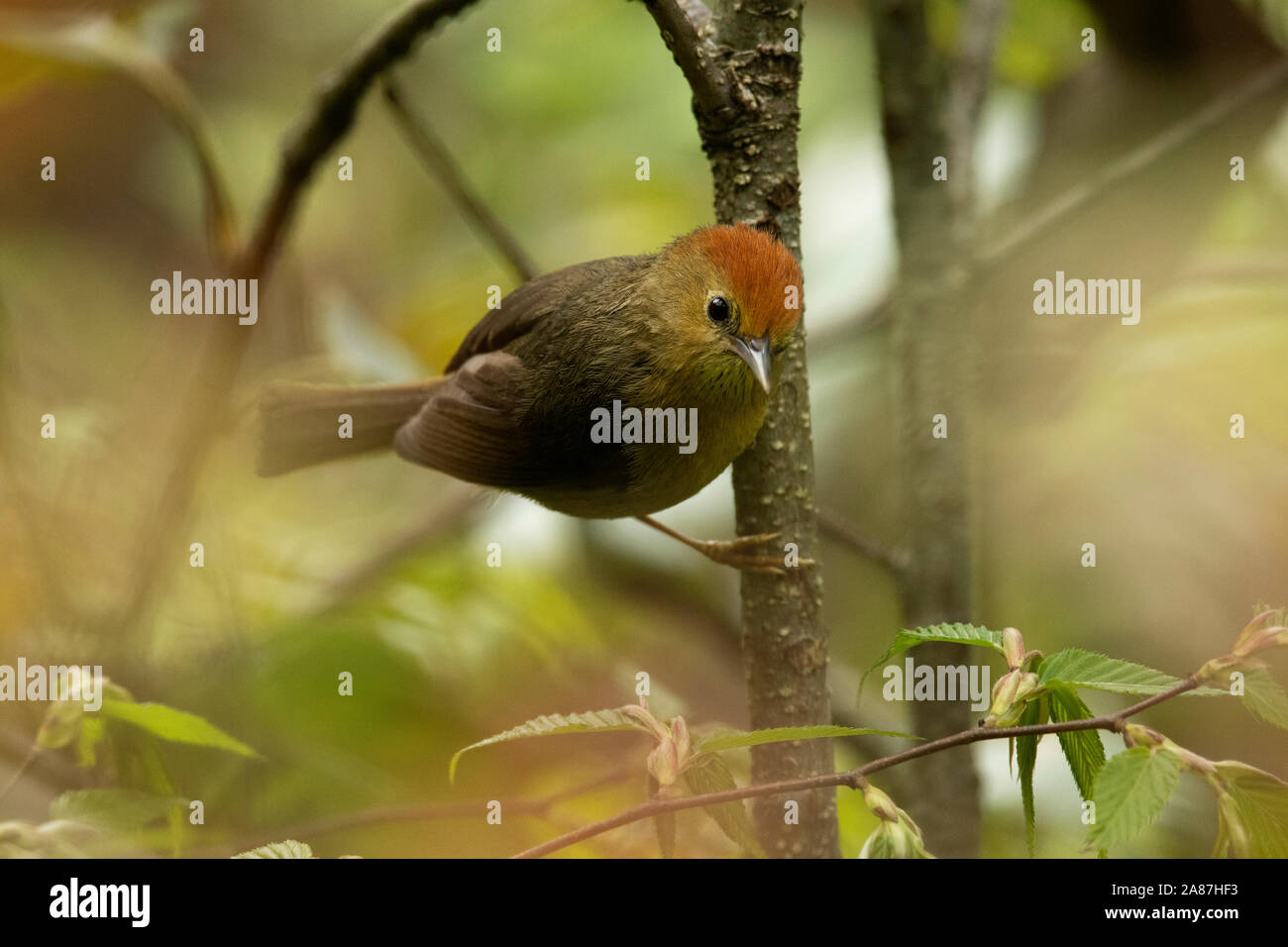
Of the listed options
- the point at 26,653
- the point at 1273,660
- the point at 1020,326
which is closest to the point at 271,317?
the point at 26,653

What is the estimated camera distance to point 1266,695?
4.09 feet

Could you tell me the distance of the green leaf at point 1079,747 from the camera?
1.29 meters

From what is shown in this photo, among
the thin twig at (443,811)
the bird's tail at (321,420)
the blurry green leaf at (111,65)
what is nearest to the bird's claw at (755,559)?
the thin twig at (443,811)

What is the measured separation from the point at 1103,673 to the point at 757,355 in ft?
3.41

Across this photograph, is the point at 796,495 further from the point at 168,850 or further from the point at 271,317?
the point at 271,317

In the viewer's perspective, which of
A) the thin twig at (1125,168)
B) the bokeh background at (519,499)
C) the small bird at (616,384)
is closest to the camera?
the small bird at (616,384)

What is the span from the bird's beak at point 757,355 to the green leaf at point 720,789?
0.81 m

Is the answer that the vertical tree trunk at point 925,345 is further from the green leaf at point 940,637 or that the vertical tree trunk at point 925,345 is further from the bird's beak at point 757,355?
the green leaf at point 940,637

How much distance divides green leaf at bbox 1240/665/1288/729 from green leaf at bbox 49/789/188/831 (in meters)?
1.34

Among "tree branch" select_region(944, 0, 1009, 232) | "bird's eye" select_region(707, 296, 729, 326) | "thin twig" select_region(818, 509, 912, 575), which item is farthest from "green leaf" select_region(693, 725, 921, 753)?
"tree branch" select_region(944, 0, 1009, 232)

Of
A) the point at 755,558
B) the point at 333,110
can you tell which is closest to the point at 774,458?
the point at 755,558

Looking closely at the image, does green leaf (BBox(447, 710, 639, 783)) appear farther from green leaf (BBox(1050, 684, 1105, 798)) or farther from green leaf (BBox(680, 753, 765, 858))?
green leaf (BBox(1050, 684, 1105, 798))
